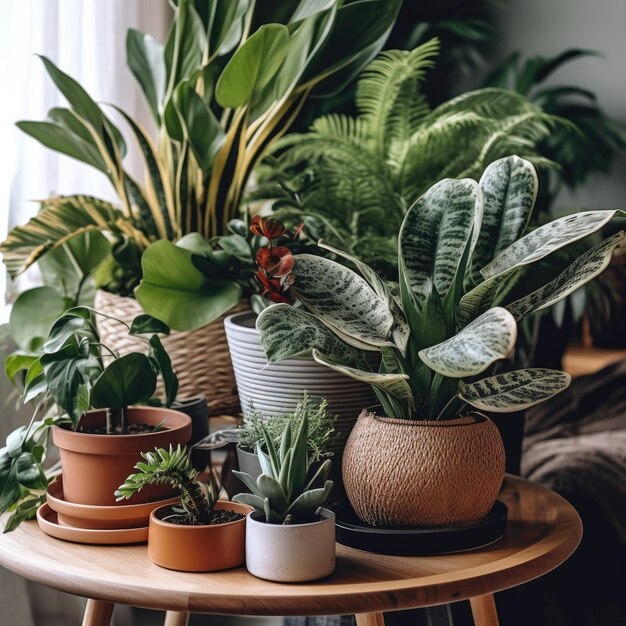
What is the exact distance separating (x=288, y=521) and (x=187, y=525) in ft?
0.28

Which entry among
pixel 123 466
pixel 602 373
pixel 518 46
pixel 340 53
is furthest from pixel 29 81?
pixel 518 46

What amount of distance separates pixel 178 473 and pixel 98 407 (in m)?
0.14

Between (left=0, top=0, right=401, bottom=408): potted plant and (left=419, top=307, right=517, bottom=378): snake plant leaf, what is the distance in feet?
1.21

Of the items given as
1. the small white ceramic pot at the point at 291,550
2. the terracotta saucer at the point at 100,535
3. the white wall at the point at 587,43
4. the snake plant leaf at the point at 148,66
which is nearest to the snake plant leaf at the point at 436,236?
the small white ceramic pot at the point at 291,550

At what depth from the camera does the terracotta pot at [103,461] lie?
2.54 feet

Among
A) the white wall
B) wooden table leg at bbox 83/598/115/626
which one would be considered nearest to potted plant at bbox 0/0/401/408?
wooden table leg at bbox 83/598/115/626

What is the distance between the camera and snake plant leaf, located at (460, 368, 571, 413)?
2.33 feet

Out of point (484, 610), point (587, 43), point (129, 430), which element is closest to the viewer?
point (129, 430)

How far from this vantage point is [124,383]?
812 mm

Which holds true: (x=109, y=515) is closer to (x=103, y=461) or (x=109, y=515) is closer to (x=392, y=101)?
(x=103, y=461)

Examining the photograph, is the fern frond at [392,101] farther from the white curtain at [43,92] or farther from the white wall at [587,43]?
the white wall at [587,43]

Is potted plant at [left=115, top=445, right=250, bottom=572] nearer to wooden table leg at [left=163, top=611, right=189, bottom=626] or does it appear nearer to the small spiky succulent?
the small spiky succulent

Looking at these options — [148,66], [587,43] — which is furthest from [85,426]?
[587,43]

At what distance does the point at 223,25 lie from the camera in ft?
3.85
